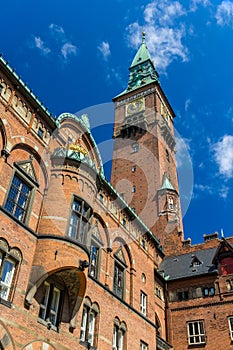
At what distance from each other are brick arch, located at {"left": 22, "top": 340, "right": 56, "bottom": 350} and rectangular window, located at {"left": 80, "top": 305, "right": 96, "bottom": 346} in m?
3.14

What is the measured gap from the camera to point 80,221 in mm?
21375

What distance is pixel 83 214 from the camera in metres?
22.0

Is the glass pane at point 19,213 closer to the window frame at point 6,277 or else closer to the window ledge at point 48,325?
the window frame at point 6,277

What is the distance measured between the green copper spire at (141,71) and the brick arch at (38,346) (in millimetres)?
60349

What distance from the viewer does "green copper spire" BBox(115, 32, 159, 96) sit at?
76.2 m

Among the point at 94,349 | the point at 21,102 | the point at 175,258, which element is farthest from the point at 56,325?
the point at 175,258

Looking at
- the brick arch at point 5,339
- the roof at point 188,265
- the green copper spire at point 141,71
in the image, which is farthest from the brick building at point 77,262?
the green copper spire at point 141,71

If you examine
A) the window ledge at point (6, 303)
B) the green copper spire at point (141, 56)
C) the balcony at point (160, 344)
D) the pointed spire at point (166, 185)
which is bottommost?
the window ledge at point (6, 303)

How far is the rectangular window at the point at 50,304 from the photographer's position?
725 inches

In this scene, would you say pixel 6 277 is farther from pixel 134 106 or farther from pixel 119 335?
pixel 134 106

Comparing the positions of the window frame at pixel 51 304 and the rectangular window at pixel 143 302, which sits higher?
the rectangular window at pixel 143 302

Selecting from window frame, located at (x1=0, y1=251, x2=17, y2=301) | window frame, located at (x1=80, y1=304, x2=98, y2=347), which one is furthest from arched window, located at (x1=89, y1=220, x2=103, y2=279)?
window frame, located at (x1=0, y1=251, x2=17, y2=301)

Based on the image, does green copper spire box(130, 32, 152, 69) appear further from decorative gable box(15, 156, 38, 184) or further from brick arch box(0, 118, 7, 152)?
brick arch box(0, 118, 7, 152)

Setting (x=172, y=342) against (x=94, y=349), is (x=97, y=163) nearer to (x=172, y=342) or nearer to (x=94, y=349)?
(x=94, y=349)
